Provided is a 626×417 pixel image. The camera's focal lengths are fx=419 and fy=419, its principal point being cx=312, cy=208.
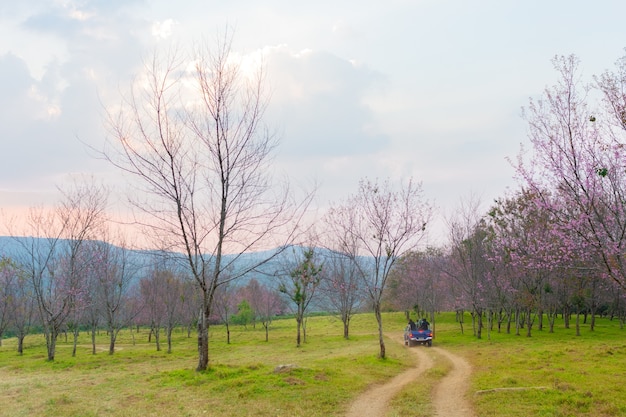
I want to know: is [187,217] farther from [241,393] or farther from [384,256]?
[384,256]

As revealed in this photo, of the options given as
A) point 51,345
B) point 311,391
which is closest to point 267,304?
point 51,345

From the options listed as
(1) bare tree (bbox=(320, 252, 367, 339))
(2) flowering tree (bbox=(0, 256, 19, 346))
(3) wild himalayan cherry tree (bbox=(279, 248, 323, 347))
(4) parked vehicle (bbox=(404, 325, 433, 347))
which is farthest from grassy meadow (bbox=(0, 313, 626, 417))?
(2) flowering tree (bbox=(0, 256, 19, 346))

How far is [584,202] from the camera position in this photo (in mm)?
13227

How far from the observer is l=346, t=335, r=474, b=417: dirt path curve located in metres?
11.0

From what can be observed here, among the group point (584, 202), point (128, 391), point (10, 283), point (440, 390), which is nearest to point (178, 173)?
point (128, 391)

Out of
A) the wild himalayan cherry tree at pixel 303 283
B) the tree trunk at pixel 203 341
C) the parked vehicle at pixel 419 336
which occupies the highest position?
the wild himalayan cherry tree at pixel 303 283

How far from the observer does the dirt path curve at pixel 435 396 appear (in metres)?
11.0

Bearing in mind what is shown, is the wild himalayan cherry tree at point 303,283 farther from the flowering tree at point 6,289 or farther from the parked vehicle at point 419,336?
the flowering tree at point 6,289

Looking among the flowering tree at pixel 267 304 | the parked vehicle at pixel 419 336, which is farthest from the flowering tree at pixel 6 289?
the parked vehicle at pixel 419 336

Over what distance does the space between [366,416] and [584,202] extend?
9418mm

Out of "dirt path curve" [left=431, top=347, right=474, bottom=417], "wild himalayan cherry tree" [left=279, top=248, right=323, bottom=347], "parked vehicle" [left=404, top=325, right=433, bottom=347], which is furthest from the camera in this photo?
"wild himalayan cherry tree" [left=279, top=248, right=323, bottom=347]

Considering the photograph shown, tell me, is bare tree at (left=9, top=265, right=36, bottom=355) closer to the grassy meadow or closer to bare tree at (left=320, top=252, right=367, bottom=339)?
the grassy meadow

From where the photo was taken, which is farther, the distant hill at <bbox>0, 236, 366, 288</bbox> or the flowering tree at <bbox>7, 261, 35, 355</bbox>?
the flowering tree at <bbox>7, 261, 35, 355</bbox>

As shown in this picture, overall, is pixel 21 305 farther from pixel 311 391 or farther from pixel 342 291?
pixel 311 391
